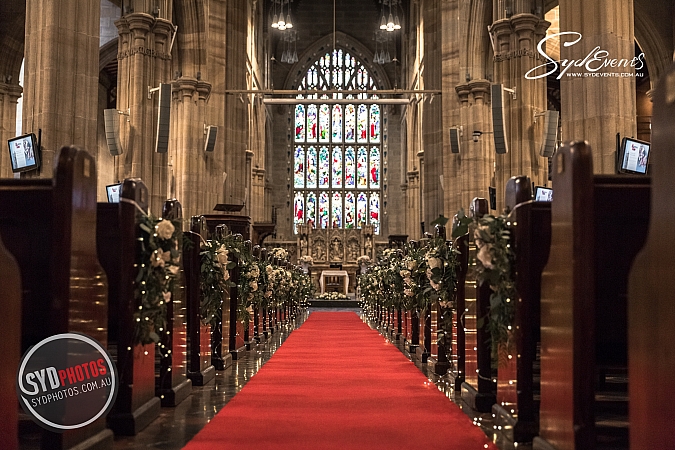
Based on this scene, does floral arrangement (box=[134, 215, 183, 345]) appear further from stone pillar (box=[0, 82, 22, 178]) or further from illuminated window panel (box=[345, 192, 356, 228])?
illuminated window panel (box=[345, 192, 356, 228])

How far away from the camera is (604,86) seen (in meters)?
8.73

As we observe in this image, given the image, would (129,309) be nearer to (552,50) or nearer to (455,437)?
(455,437)

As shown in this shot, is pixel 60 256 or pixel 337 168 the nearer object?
pixel 60 256

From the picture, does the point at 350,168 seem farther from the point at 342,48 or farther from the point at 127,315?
the point at 127,315

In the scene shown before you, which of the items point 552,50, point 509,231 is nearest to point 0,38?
point 552,50

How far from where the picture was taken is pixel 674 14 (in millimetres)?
18969

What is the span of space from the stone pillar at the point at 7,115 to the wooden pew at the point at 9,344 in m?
16.5

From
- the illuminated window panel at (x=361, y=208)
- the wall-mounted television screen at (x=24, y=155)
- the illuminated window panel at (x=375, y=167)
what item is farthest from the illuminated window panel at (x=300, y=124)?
the wall-mounted television screen at (x=24, y=155)

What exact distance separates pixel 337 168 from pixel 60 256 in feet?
109

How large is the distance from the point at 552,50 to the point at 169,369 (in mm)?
22466

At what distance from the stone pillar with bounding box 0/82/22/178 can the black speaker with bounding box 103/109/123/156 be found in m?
5.72

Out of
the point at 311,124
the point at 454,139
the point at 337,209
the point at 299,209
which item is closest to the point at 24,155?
the point at 454,139

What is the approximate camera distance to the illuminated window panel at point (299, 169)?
3578 cm

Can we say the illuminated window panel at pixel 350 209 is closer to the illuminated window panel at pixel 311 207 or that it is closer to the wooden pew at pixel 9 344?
the illuminated window panel at pixel 311 207
